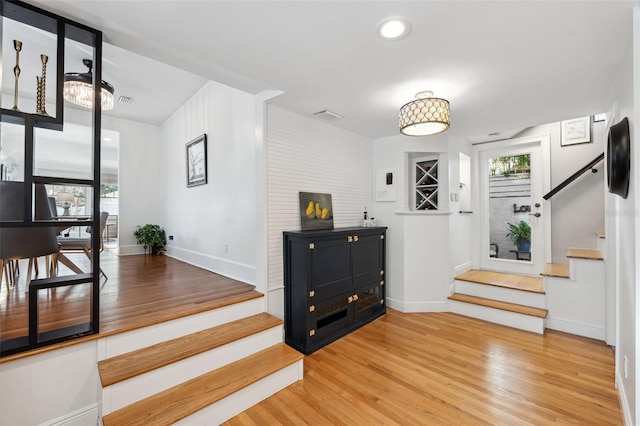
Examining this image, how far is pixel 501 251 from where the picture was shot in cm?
420

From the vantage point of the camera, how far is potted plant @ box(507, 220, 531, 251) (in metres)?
3.97

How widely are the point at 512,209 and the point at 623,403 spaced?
273 centimetres

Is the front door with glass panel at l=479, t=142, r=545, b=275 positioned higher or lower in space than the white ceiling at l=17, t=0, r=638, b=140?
lower

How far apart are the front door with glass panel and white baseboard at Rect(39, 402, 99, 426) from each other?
4.85 m

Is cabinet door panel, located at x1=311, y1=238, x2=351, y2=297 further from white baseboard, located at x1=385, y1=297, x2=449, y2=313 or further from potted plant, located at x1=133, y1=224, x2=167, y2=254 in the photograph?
potted plant, located at x1=133, y1=224, x2=167, y2=254

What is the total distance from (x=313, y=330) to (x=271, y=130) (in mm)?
2048

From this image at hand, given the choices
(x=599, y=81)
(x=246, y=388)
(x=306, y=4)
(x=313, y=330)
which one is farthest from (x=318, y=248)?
(x=599, y=81)

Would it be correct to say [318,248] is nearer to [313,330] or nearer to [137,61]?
[313,330]

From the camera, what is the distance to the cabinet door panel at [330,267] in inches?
106

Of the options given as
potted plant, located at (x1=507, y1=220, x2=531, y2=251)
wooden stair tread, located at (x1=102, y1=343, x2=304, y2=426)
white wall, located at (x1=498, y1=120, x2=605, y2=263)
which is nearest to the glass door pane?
potted plant, located at (x1=507, y1=220, x2=531, y2=251)

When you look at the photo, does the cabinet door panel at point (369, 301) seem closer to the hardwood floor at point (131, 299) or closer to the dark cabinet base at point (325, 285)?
the dark cabinet base at point (325, 285)

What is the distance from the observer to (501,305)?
3355 mm

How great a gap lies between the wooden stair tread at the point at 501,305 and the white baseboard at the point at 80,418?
12.3 ft

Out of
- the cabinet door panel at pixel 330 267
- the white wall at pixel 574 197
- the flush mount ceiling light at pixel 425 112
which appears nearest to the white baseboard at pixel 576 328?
the white wall at pixel 574 197
